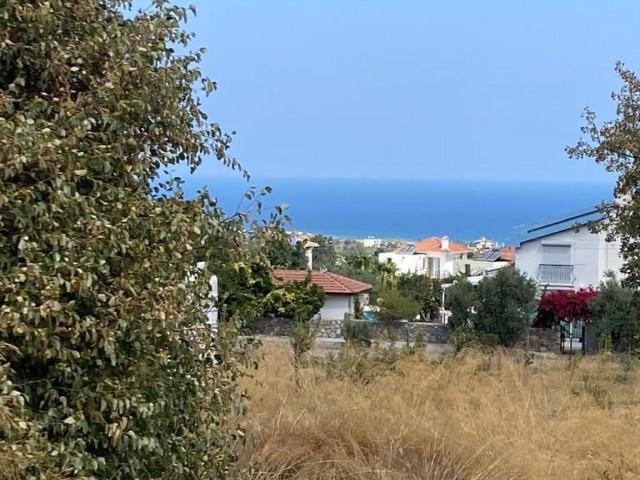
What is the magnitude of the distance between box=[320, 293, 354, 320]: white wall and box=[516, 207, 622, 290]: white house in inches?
393

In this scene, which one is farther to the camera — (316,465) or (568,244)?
(568,244)

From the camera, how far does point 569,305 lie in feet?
80.6

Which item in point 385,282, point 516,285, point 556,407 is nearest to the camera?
point 556,407

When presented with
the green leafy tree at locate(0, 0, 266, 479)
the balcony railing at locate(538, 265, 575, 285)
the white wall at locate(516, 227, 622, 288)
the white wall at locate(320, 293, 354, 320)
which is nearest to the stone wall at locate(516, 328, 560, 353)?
the white wall at locate(320, 293, 354, 320)

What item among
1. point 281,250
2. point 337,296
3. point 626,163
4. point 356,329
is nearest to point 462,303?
point 356,329

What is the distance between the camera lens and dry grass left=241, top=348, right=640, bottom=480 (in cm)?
377

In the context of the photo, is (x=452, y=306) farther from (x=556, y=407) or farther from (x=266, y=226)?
(x=266, y=226)

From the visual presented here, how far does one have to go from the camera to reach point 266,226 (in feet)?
8.73

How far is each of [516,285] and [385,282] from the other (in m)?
12.0

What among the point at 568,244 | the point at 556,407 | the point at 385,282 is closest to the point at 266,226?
the point at 556,407

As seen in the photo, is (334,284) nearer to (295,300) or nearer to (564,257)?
(295,300)

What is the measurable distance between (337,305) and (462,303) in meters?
7.45

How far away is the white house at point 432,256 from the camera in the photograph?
5800 cm

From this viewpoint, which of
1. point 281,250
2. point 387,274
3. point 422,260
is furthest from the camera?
point 422,260
